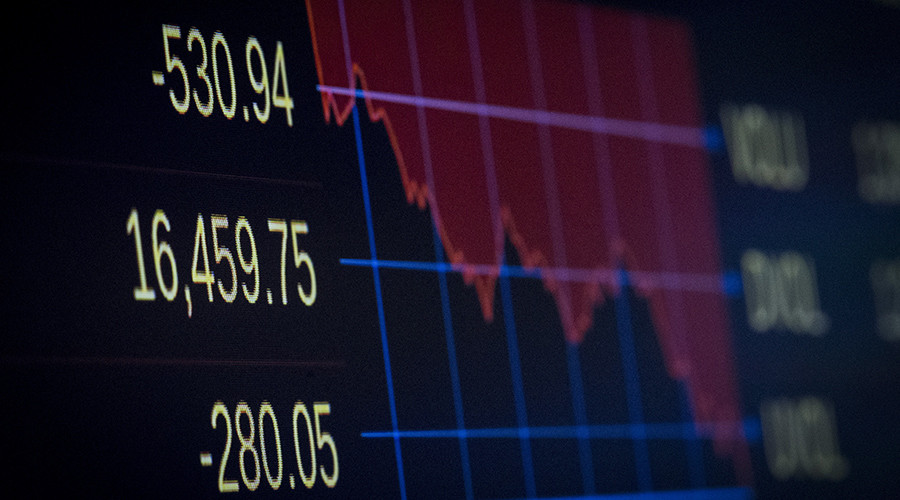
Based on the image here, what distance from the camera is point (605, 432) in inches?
148

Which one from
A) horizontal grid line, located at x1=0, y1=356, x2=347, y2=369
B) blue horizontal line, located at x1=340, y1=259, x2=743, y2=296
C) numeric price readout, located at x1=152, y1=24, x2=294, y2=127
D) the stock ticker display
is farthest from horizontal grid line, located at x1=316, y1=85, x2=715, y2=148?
horizontal grid line, located at x1=0, y1=356, x2=347, y2=369

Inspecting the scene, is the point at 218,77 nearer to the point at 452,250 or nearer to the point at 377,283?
the point at 377,283

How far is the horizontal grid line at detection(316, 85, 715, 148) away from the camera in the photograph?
11.0 ft

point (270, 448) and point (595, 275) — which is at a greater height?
point (595, 275)

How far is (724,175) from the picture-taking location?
4.29 metres

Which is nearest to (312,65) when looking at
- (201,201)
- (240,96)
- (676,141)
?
(240,96)

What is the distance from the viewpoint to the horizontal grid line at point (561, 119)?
3.37 metres

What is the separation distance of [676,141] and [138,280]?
191 centimetres

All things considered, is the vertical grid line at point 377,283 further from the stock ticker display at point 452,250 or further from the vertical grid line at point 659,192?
the vertical grid line at point 659,192

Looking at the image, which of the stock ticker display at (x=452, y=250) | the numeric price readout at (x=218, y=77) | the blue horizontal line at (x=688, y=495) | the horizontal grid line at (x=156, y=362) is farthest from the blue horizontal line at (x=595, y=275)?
the blue horizontal line at (x=688, y=495)

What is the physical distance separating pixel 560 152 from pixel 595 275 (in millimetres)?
318

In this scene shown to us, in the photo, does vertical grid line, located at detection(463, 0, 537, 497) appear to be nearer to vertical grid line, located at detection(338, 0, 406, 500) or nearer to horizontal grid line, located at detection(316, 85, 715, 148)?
horizontal grid line, located at detection(316, 85, 715, 148)

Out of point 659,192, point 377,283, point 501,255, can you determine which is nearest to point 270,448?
point 377,283

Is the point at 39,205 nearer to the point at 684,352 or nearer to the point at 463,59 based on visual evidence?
the point at 463,59
